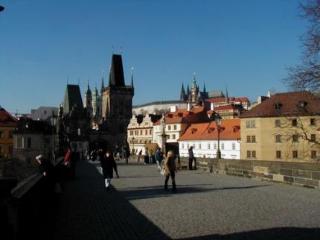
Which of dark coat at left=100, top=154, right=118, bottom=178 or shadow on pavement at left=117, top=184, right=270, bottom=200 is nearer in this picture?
shadow on pavement at left=117, top=184, right=270, bottom=200

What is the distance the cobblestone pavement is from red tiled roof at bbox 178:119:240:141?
67.2 metres

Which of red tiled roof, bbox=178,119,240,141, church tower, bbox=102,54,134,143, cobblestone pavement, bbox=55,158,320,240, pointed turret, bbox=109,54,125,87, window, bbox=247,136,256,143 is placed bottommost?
cobblestone pavement, bbox=55,158,320,240

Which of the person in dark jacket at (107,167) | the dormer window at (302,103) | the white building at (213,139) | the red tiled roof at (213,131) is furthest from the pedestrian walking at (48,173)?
the red tiled roof at (213,131)

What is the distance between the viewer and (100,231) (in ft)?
34.8

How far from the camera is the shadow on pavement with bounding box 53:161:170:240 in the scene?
10156 millimetres

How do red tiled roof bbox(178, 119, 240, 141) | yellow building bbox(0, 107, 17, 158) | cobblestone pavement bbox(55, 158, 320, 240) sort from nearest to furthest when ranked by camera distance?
cobblestone pavement bbox(55, 158, 320, 240), red tiled roof bbox(178, 119, 240, 141), yellow building bbox(0, 107, 17, 158)

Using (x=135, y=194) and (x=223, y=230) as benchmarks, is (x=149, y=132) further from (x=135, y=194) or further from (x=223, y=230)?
(x=223, y=230)

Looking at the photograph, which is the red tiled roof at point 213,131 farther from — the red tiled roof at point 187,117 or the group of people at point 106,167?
the group of people at point 106,167

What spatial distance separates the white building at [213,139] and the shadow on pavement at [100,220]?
227 feet

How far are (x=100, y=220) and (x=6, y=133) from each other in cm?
8813

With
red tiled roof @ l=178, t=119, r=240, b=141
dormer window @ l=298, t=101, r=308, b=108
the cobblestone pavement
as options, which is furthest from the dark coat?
red tiled roof @ l=178, t=119, r=240, b=141

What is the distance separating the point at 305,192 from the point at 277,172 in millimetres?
4788

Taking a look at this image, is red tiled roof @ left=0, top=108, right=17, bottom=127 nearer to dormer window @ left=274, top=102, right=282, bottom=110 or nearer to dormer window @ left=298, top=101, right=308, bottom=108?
dormer window @ left=274, top=102, right=282, bottom=110

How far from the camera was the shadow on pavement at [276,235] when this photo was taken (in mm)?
9406
